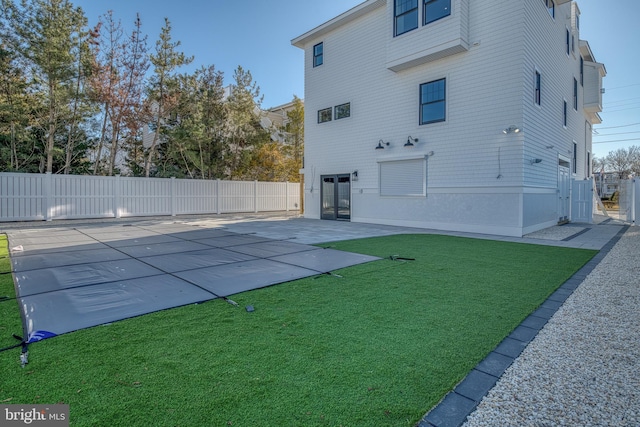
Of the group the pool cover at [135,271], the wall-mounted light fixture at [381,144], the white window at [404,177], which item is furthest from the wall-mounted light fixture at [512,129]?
the pool cover at [135,271]

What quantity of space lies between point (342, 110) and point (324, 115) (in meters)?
1.12

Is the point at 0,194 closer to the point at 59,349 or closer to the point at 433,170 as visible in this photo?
the point at 59,349

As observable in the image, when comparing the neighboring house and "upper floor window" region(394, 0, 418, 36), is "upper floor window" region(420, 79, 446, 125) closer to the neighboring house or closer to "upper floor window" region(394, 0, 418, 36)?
the neighboring house

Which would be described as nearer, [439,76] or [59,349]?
[59,349]

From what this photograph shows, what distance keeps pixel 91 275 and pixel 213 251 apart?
226 centimetres

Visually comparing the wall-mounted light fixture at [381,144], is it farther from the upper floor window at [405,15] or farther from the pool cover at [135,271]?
the pool cover at [135,271]

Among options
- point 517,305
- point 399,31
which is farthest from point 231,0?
point 517,305

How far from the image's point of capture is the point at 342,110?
13977mm

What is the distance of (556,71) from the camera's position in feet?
39.4

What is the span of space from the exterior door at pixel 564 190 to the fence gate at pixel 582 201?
213 millimetres

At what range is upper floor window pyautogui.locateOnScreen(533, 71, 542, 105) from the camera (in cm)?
998

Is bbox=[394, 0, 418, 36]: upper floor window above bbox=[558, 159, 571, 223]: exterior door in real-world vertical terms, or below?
above

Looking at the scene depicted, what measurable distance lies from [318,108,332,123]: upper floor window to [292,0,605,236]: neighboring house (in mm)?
45

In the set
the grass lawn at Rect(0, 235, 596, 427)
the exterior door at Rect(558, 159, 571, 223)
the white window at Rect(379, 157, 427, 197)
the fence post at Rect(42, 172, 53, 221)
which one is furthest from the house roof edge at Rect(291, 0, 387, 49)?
the grass lawn at Rect(0, 235, 596, 427)
